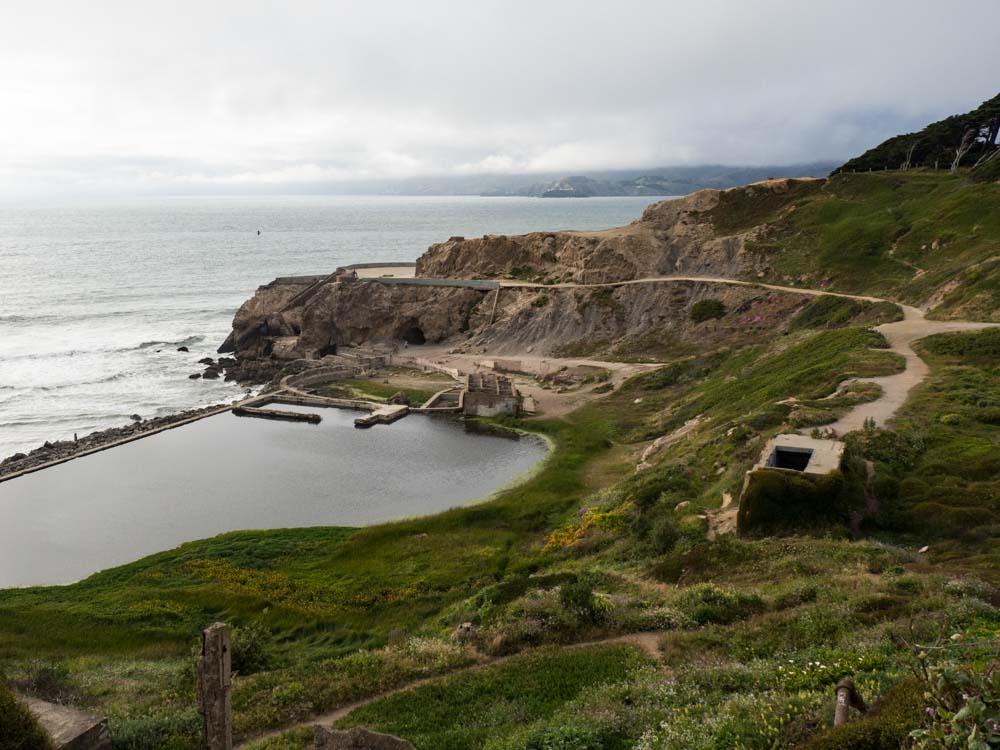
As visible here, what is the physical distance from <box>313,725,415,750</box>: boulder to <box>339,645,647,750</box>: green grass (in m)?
1.65

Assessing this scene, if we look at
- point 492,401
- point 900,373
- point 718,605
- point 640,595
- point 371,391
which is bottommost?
point 371,391

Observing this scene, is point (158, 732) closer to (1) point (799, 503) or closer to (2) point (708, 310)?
(1) point (799, 503)

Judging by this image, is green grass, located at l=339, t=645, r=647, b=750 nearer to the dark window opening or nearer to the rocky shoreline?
the dark window opening

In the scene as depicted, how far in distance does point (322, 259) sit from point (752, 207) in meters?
117

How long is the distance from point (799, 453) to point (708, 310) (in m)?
41.5

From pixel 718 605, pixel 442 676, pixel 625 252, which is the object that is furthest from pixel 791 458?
pixel 625 252

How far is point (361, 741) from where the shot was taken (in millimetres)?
10461

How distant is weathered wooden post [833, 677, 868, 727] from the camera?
25.4ft

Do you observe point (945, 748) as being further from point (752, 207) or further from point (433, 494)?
point (752, 207)

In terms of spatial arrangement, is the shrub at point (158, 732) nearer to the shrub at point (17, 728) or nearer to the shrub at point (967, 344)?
the shrub at point (17, 728)

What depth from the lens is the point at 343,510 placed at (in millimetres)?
35219

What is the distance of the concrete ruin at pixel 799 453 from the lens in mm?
21688

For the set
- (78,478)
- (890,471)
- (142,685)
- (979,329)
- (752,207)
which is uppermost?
(752,207)

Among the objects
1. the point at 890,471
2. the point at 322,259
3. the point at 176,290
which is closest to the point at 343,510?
the point at 890,471
